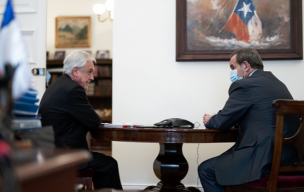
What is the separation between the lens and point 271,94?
2395 millimetres

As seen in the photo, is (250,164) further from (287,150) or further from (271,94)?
(271,94)

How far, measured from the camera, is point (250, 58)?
2764 millimetres

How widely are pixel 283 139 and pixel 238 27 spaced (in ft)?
7.03

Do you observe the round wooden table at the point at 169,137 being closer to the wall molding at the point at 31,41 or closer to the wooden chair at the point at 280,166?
the wooden chair at the point at 280,166

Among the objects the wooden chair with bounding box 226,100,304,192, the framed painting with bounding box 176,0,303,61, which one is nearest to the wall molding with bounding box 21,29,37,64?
the framed painting with bounding box 176,0,303,61

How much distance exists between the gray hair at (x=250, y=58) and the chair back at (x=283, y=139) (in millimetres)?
751

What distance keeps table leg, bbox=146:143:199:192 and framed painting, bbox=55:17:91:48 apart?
6337mm

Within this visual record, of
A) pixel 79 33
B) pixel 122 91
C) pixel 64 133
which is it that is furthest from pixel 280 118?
pixel 79 33

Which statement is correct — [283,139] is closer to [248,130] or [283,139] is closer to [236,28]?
[248,130]

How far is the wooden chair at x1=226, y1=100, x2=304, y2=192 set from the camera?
204cm

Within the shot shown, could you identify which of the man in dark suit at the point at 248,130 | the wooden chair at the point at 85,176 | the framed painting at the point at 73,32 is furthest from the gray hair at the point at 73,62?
the framed painting at the point at 73,32

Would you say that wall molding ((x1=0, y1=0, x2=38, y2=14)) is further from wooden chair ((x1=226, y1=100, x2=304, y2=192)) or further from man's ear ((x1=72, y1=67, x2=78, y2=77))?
wooden chair ((x1=226, y1=100, x2=304, y2=192))

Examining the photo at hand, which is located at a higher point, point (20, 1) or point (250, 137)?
point (20, 1)

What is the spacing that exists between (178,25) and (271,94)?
1.85m
